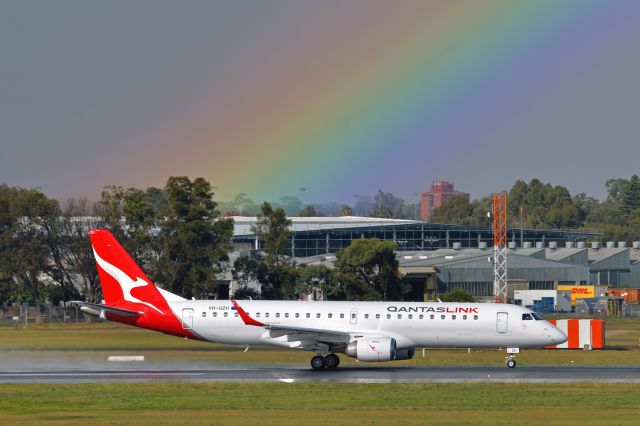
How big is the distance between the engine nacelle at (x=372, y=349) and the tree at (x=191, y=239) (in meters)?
56.9

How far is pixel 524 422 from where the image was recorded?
105 ft

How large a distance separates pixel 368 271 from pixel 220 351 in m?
45.8

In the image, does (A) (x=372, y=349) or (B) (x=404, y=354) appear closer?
(A) (x=372, y=349)

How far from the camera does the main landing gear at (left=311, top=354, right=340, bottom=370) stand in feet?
157

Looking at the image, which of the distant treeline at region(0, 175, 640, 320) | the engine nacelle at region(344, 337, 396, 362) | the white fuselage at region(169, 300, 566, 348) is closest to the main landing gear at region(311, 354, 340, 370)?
the white fuselage at region(169, 300, 566, 348)

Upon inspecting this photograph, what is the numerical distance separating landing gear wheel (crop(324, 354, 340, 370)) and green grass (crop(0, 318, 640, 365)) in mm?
3978

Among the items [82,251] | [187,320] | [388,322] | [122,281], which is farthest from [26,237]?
[388,322]

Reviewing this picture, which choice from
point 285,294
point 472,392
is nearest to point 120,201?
point 285,294

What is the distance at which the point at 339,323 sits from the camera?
160 feet

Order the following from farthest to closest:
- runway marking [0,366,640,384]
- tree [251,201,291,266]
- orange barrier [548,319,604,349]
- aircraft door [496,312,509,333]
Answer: tree [251,201,291,266] → orange barrier [548,319,604,349] → aircraft door [496,312,509,333] → runway marking [0,366,640,384]

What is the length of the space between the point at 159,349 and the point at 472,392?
83.1ft

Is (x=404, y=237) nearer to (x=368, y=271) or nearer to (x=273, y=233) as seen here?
(x=273, y=233)

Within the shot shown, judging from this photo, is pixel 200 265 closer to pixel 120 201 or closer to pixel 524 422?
pixel 120 201

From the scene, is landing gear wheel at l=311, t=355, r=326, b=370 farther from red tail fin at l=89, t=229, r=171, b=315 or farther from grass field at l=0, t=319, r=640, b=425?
red tail fin at l=89, t=229, r=171, b=315
